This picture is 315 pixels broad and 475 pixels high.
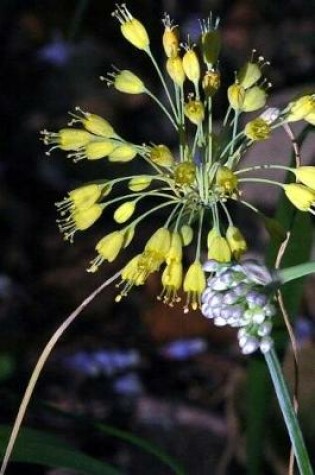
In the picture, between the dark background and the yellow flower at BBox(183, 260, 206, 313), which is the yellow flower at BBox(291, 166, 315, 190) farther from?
the dark background

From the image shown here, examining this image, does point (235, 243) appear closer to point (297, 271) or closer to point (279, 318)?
point (297, 271)

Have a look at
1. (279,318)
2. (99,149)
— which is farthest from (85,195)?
(279,318)

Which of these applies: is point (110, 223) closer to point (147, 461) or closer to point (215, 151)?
point (147, 461)

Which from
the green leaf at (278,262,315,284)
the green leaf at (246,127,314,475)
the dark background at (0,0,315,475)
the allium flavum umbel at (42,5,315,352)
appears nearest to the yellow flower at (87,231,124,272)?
the allium flavum umbel at (42,5,315,352)

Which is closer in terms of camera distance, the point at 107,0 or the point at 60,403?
the point at 60,403

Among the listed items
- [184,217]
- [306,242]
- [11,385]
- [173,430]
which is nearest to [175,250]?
[184,217]

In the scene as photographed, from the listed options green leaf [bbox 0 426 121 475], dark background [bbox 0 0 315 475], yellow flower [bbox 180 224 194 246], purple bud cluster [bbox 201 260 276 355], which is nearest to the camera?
purple bud cluster [bbox 201 260 276 355]
